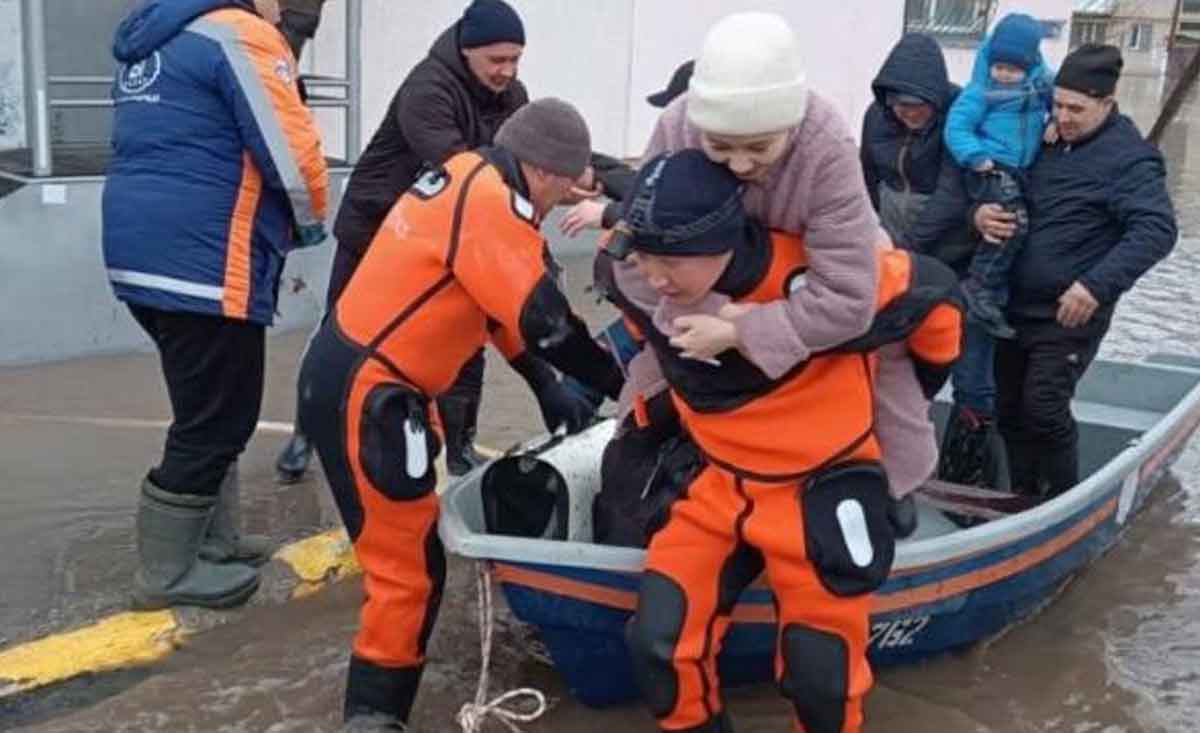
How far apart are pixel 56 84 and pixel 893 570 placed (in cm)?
620

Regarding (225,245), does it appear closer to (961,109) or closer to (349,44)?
(961,109)

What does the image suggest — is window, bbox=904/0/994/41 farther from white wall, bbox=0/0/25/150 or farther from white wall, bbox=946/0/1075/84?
white wall, bbox=0/0/25/150

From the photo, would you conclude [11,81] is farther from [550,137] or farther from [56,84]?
[550,137]

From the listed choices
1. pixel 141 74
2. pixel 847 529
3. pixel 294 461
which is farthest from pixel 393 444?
pixel 294 461

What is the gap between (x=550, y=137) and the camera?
3.72 m

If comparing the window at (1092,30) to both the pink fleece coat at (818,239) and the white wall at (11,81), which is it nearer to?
the white wall at (11,81)

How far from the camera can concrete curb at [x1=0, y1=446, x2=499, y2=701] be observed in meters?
4.14

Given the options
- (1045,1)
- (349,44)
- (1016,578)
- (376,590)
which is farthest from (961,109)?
(1045,1)

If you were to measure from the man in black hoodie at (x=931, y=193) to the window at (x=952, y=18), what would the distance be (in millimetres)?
9665

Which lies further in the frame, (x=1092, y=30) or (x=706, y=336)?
(x=1092, y=30)

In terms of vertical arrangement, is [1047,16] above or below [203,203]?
below

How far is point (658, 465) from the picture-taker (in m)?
3.80

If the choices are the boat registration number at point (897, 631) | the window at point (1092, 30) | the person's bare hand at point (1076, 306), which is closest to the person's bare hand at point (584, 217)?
the boat registration number at point (897, 631)

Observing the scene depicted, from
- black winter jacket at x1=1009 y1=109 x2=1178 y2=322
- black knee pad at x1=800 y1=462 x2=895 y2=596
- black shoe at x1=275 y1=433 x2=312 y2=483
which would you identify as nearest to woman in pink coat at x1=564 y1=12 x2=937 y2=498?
black knee pad at x1=800 y1=462 x2=895 y2=596
